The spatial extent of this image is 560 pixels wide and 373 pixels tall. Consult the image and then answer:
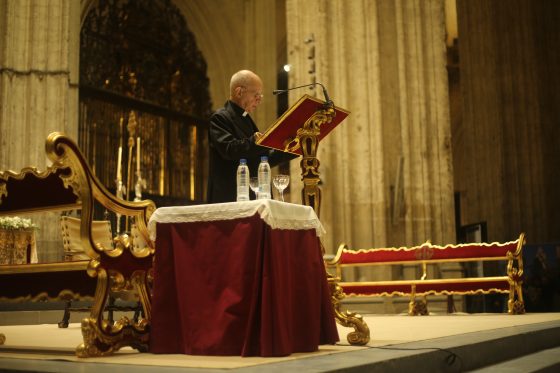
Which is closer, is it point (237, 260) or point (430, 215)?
point (237, 260)

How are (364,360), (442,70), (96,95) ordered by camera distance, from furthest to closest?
(96,95) → (442,70) → (364,360)

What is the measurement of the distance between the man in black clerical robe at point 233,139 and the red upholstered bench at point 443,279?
3.53m

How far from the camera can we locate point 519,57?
48.9 ft

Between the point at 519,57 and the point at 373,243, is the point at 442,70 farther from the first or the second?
the point at 519,57

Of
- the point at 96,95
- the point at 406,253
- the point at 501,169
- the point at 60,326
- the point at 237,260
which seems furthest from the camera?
the point at 501,169

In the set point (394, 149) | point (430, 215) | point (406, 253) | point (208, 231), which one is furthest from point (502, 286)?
point (208, 231)

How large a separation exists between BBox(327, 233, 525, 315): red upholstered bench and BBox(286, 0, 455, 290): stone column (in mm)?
839

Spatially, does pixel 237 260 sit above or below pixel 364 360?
above

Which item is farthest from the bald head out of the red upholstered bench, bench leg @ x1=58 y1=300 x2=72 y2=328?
the red upholstered bench

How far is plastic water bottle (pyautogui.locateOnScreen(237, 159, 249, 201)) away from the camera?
393cm

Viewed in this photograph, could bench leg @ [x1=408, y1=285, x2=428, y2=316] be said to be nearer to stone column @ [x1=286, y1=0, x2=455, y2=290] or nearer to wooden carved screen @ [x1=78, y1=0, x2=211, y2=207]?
stone column @ [x1=286, y1=0, x2=455, y2=290]

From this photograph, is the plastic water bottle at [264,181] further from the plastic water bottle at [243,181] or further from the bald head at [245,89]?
the bald head at [245,89]

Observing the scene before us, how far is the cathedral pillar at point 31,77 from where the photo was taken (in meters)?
9.54

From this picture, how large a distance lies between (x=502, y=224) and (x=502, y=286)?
6.78 metres
